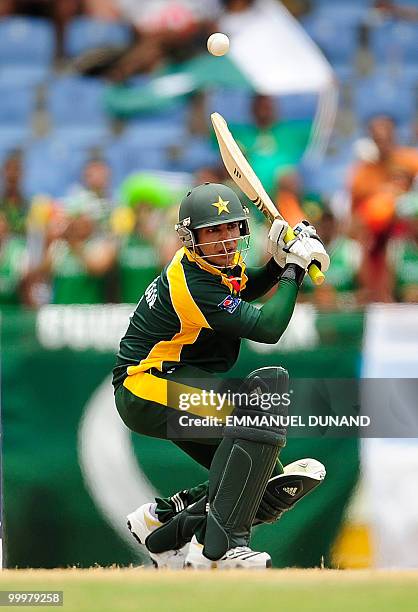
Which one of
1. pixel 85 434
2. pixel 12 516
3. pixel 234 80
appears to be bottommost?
pixel 12 516

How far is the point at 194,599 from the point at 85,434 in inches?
42.5

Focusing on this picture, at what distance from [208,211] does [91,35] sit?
226 inches

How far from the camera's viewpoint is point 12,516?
15.7 ft

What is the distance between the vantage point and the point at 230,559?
14.4ft

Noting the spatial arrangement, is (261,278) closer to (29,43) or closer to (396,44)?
(396,44)

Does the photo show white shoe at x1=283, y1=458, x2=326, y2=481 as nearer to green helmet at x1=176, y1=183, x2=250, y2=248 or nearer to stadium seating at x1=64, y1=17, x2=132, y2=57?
green helmet at x1=176, y1=183, x2=250, y2=248

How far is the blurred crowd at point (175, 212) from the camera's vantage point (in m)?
7.61

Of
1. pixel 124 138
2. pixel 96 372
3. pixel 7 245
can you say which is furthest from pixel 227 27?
pixel 96 372

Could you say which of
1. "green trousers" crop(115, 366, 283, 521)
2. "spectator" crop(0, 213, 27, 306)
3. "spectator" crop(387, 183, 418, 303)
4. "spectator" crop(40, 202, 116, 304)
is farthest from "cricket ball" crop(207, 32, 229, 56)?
"spectator" crop(0, 213, 27, 306)

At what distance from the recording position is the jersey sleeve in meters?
4.16

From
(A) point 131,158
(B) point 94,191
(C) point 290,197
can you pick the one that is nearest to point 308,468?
(C) point 290,197

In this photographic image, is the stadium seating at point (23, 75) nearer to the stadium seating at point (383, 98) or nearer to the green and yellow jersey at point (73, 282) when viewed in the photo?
the green and yellow jersey at point (73, 282)

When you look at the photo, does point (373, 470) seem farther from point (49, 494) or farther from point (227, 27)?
point (227, 27)

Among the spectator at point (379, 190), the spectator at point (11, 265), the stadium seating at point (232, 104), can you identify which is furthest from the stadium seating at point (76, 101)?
the spectator at point (379, 190)
